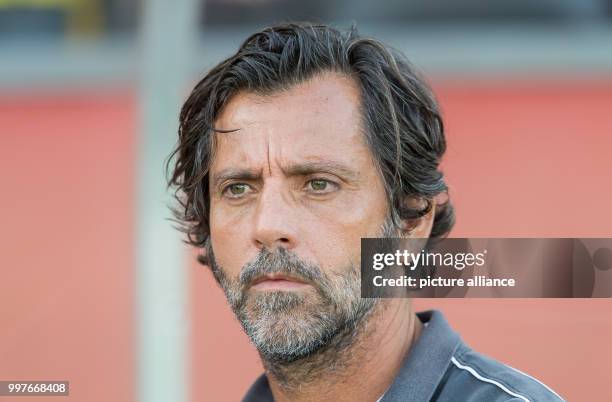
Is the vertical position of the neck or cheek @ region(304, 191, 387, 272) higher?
cheek @ region(304, 191, 387, 272)

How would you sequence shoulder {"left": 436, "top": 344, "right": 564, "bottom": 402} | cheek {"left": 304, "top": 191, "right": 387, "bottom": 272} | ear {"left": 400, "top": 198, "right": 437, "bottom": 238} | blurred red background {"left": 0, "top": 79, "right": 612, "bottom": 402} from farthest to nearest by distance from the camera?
blurred red background {"left": 0, "top": 79, "right": 612, "bottom": 402} < ear {"left": 400, "top": 198, "right": 437, "bottom": 238} < cheek {"left": 304, "top": 191, "right": 387, "bottom": 272} < shoulder {"left": 436, "top": 344, "right": 564, "bottom": 402}

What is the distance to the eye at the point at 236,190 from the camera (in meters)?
1.58

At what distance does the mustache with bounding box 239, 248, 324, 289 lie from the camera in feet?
4.87

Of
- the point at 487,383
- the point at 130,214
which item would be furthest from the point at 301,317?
the point at 130,214

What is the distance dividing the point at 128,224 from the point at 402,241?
2.22 meters

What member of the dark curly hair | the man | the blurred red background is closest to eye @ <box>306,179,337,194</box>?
the man

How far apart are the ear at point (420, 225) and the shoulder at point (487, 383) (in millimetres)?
229

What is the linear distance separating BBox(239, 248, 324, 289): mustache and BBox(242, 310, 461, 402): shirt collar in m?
0.18

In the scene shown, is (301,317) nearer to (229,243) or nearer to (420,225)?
(229,243)

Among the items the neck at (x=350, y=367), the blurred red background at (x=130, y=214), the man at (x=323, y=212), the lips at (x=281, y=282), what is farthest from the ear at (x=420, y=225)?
the blurred red background at (x=130, y=214)

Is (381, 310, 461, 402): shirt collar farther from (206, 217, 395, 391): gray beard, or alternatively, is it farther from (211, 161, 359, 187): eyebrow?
(211, 161, 359, 187): eyebrow

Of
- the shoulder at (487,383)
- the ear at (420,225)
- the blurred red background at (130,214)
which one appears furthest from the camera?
the blurred red background at (130,214)

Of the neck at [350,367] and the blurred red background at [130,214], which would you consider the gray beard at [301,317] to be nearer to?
the neck at [350,367]

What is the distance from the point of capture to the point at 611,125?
11.6 feet
